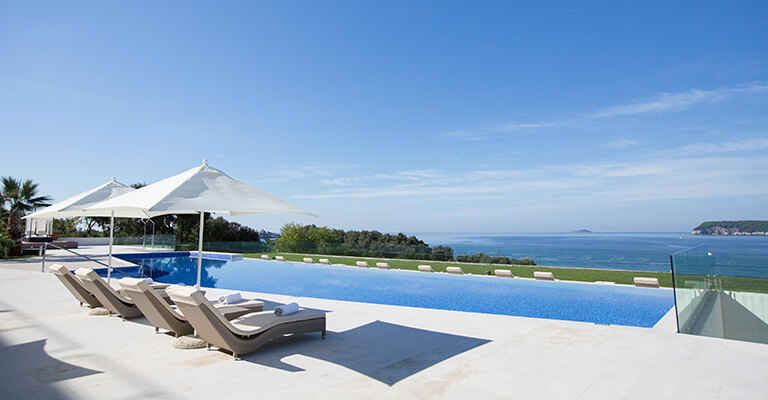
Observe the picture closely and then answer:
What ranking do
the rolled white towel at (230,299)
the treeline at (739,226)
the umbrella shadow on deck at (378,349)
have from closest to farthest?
the umbrella shadow on deck at (378,349) → the rolled white towel at (230,299) → the treeline at (739,226)

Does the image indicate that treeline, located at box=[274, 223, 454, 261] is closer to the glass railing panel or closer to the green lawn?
the green lawn

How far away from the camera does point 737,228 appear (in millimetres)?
64250

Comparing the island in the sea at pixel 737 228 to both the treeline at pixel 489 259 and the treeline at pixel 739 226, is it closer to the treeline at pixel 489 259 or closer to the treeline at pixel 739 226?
the treeline at pixel 739 226

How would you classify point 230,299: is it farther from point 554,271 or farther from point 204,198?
point 554,271

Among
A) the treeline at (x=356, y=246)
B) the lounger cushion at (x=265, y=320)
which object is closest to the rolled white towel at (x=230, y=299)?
the lounger cushion at (x=265, y=320)

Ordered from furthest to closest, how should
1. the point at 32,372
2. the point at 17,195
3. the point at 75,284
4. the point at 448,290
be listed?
1. the point at 17,195
2. the point at 448,290
3. the point at 75,284
4. the point at 32,372

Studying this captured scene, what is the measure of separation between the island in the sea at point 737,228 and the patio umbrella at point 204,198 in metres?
71.0

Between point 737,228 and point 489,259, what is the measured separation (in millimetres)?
68214

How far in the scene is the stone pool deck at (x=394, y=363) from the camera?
3.68 metres

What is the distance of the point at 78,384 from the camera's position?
12.4 feet

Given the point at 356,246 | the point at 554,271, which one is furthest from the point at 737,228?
the point at 356,246

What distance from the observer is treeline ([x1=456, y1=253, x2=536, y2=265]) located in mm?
18413

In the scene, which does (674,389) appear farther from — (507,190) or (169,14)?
(507,190)

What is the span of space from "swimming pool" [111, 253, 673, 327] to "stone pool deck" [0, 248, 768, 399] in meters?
3.49
